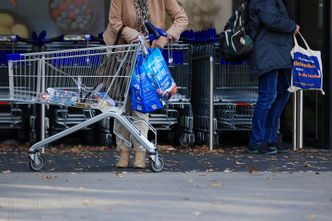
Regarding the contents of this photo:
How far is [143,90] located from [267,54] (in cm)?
222

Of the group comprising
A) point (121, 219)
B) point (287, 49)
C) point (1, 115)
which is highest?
point (287, 49)

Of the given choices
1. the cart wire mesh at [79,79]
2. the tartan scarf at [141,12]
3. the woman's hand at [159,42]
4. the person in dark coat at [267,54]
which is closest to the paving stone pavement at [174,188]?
the person in dark coat at [267,54]

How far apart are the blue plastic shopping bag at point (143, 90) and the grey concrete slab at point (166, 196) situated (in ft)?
2.48

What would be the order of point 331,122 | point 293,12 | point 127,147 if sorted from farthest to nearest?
point 293,12
point 331,122
point 127,147

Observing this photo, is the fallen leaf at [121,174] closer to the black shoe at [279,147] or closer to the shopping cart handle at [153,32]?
the shopping cart handle at [153,32]

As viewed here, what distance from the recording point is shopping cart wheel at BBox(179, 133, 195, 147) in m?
10.5

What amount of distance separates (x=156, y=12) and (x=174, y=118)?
2.50m

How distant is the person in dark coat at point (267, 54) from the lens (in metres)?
9.28

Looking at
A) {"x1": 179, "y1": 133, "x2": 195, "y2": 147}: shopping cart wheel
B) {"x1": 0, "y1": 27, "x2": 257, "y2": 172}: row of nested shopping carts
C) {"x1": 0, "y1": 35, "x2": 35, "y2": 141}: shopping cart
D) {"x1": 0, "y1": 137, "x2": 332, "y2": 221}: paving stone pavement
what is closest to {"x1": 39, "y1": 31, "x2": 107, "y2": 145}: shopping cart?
{"x1": 0, "y1": 27, "x2": 257, "y2": 172}: row of nested shopping carts

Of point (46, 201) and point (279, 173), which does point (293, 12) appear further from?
point (46, 201)

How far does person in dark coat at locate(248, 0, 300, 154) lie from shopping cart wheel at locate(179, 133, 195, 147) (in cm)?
109

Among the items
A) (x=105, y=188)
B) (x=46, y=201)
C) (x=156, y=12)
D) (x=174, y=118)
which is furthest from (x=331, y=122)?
(x=46, y=201)

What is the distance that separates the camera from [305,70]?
957 centimetres

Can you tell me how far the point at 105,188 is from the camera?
23.6ft
